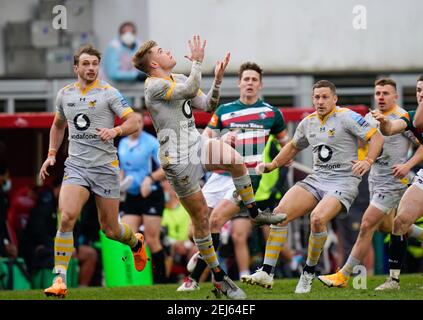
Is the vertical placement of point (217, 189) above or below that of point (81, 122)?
below

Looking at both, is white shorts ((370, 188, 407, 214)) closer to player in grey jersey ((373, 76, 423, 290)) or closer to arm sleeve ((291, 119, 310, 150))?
player in grey jersey ((373, 76, 423, 290))

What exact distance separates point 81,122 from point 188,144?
1306mm

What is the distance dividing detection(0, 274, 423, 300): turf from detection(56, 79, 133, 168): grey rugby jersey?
1.40m

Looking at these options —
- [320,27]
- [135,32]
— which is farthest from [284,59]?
[135,32]

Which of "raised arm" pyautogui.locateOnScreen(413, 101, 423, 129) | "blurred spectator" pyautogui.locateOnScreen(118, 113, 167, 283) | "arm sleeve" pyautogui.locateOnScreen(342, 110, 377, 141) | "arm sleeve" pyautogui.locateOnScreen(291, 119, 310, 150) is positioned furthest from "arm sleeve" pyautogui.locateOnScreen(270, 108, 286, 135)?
"raised arm" pyautogui.locateOnScreen(413, 101, 423, 129)

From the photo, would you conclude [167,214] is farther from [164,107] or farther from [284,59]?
[164,107]

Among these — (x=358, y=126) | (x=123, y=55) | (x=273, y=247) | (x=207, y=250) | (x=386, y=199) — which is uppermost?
(x=123, y=55)

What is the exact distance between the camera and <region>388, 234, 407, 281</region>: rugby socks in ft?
41.6

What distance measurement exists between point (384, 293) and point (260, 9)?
9.29 metres

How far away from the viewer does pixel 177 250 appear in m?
17.2

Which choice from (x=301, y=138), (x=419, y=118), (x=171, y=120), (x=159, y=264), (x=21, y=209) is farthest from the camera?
(x=21, y=209)

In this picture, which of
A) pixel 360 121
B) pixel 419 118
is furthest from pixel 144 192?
pixel 419 118

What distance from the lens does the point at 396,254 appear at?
41.7 ft

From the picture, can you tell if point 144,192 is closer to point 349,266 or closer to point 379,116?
point 349,266
